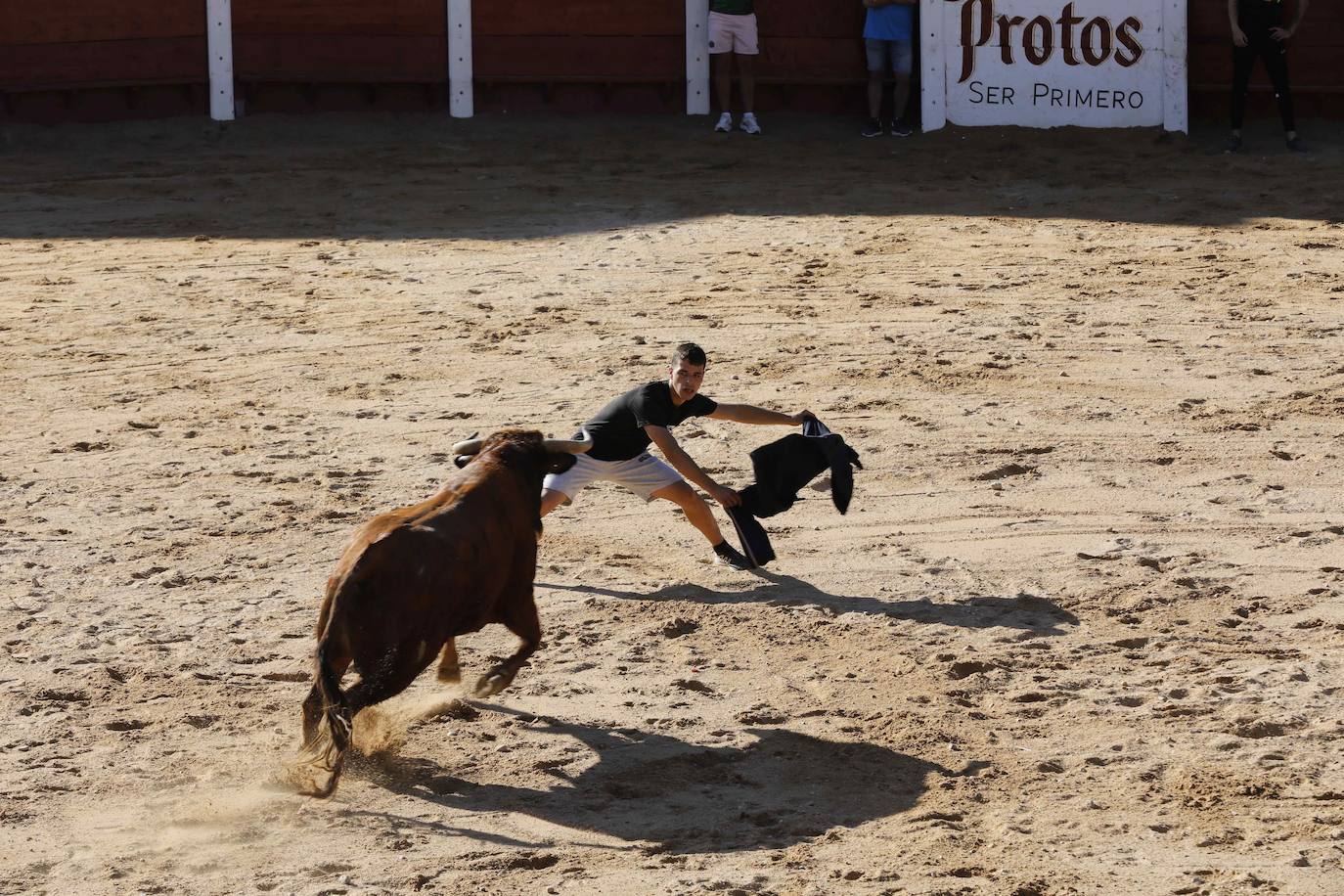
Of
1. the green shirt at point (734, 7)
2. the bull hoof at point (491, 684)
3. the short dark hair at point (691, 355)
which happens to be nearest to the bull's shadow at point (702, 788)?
the bull hoof at point (491, 684)

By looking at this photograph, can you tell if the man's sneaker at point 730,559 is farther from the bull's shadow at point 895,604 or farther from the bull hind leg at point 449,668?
the bull hind leg at point 449,668

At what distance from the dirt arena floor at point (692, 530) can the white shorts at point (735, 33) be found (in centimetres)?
89

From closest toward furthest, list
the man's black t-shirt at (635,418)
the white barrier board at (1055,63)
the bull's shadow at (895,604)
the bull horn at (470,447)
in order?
1. the bull horn at (470,447)
2. the bull's shadow at (895,604)
3. the man's black t-shirt at (635,418)
4. the white barrier board at (1055,63)

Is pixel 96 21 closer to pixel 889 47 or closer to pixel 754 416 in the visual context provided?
pixel 889 47

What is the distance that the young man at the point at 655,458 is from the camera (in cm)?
649

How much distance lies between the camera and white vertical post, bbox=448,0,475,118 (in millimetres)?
14094

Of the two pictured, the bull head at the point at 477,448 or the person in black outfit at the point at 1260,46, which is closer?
the bull head at the point at 477,448

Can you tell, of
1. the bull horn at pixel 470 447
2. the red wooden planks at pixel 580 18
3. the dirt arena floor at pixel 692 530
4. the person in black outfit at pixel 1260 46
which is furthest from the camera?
the red wooden planks at pixel 580 18

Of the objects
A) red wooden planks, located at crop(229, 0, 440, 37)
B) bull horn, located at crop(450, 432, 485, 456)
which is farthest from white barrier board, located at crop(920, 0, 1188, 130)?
bull horn, located at crop(450, 432, 485, 456)

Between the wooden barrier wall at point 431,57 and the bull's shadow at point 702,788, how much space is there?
9848 mm

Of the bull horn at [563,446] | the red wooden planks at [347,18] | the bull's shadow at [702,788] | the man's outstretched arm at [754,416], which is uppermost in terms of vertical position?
the red wooden planks at [347,18]

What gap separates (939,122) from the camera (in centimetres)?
1373

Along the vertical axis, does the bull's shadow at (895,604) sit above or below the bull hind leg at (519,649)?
below

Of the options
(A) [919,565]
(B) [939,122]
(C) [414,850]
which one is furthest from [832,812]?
(B) [939,122]
